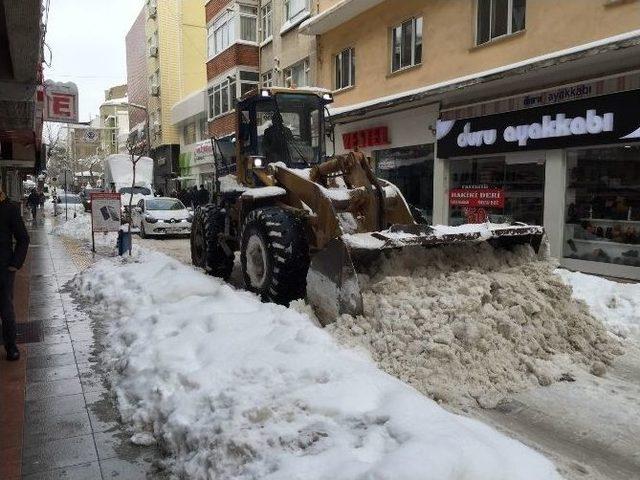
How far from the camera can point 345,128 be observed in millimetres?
16344

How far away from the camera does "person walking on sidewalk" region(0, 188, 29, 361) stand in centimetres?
496

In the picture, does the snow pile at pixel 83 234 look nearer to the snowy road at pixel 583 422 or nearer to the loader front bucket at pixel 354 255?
the loader front bucket at pixel 354 255

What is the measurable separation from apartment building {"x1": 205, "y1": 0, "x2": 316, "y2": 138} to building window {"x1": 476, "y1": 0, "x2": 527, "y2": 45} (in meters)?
7.09

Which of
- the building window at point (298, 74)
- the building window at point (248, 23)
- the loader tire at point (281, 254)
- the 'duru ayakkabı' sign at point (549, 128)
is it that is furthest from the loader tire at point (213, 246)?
the building window at point (248, 23)

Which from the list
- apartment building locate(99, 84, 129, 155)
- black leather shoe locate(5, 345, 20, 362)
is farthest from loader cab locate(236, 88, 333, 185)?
apartment building locate(99, 84, 129, 155)

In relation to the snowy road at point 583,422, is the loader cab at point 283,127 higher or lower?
higher

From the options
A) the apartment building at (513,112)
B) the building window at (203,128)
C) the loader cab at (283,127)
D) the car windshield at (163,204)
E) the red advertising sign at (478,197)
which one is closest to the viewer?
the loader cab at (283,127)

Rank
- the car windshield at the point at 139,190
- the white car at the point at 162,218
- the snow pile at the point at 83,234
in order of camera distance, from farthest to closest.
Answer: the car windshield at the point at 139,190 < the white car at the point at 162,218 < the snow pile at the point at 83,234

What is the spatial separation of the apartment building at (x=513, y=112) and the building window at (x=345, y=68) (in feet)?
2.01

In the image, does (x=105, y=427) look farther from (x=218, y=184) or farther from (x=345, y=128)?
(x=345, y=128)

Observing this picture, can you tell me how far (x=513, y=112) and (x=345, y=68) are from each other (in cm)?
710

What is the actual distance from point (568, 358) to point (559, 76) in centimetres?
688

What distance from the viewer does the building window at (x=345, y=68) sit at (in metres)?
16.1

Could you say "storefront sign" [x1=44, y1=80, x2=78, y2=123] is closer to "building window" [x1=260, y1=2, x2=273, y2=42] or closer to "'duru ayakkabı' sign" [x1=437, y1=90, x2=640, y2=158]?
"'duru ayakkabı' sign" [x1=437, y1=90, x2=640, y2=158]
